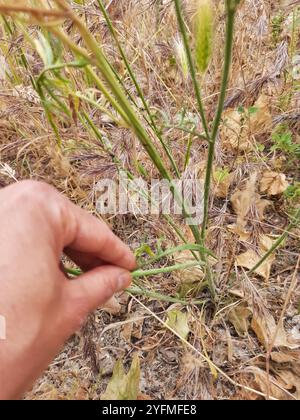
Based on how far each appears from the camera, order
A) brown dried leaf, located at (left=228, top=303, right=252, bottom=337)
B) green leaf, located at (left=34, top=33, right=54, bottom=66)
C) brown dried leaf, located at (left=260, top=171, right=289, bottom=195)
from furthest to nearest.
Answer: brown dried leaf, located at (left=260, top=171, right=289, bottom=195) < brown dried leaf, located at (left=228, top=303, right=252, bottom=337) < green leaf, located at (left=34, top=33, right=54, bottom=66)

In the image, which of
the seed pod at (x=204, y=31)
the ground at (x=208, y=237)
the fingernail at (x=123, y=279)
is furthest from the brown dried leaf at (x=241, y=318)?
the seed pod at (x=204, y=31)

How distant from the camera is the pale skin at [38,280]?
0.46 meters

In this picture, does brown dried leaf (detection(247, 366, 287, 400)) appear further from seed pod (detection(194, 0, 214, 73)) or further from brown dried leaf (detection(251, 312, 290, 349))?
seed pod (detection(194, 0, 214, 73))

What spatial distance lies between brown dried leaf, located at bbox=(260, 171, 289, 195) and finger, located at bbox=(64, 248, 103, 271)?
604 mm

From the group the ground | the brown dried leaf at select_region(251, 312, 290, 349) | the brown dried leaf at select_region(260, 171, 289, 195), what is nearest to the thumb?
the ground

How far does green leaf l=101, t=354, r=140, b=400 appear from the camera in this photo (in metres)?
0.76

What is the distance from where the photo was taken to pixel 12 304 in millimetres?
450

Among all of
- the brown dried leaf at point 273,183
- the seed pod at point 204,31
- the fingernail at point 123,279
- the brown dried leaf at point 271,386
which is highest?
the seed pod at point 204,31

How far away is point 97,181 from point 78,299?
2.00ft

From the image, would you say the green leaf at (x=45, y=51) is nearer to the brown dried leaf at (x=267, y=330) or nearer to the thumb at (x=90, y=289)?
the thumb at (x=90, y=289)

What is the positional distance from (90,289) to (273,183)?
704mm

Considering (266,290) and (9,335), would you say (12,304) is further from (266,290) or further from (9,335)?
(266,290)

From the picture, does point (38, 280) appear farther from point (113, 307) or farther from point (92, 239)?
point (113, 307)
